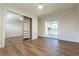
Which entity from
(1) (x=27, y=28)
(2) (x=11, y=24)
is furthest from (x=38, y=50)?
(1) (x=27, y=28)

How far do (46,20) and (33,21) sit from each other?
1417 millimetres

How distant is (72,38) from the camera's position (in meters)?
5.19

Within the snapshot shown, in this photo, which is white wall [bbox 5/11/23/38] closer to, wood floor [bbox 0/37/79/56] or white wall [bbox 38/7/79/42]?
wood floor [bbox 0/37/79/56]

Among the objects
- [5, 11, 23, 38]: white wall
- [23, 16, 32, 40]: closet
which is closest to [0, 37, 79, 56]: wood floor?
[5, 11, 23, 38]: white wall

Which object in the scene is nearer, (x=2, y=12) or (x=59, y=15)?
(x=2, y=12)

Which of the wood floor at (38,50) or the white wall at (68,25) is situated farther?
the white wall at (68,25)

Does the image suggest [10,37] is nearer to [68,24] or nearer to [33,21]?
[33,21]

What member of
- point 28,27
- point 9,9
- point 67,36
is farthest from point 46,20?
point 9,9

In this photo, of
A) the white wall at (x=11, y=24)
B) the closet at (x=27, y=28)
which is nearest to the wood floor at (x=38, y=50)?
the white wall at (x=11, y=24)

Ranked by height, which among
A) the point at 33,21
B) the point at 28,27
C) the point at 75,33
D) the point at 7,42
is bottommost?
the point at 7,42

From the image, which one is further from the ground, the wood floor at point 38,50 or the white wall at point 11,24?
the white wall at point 11,24

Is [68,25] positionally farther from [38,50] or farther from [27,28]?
[38,50]

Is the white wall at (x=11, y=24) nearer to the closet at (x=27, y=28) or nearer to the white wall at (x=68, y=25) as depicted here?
the closet at (x=27, y=28)

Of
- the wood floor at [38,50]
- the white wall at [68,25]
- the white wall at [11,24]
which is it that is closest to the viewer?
the wood floor at [38,50]
